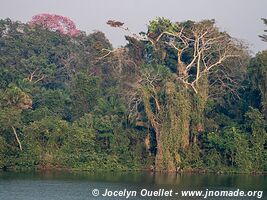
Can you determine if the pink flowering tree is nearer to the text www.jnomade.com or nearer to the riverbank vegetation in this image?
the riverbank vegetation

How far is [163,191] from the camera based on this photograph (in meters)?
28.4

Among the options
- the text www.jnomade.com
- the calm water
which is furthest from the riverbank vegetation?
the text www.jnomade.com

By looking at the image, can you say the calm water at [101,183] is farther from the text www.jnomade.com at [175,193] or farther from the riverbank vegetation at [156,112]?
the riverbank vegetation at [156,112]

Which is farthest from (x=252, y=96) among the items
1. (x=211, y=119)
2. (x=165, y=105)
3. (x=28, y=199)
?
(x=28, y=199)

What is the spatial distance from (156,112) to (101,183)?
7.41 metres

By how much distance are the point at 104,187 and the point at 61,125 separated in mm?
8654

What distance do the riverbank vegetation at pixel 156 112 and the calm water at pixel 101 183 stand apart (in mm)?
2047

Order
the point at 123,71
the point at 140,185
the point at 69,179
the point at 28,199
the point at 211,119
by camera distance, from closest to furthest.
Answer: the point at 28,199
the point at 140,185
the point at 69,179
the point at 211,119
the point at 123,71

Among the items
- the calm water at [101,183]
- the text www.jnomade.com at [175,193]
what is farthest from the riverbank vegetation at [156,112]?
the text www.jnomade.com at [175,193]

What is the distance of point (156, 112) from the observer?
122ft

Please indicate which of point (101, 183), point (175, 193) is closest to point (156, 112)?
point (101, 183)

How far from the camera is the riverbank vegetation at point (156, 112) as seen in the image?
3650cm

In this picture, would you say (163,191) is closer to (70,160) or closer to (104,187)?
(104,187)

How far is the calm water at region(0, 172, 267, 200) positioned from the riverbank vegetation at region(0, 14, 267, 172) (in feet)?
6.72
